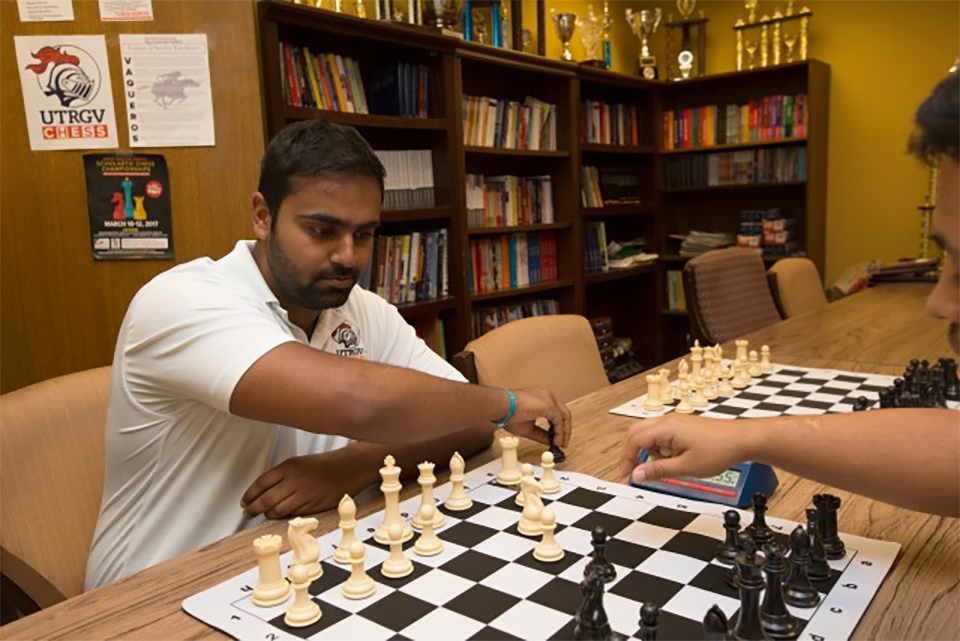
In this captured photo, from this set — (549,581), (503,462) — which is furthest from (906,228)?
(549,581)

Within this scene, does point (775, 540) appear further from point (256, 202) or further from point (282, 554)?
point (256, 202)

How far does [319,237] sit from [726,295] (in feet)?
6.96

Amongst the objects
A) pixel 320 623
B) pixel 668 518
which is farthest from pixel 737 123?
pixel 320 623

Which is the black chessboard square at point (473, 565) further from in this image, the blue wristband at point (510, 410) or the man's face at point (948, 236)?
the man's face at point (948, 236)

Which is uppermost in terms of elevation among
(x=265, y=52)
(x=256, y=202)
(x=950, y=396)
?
(x=265, y=52)

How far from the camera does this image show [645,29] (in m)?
5.10

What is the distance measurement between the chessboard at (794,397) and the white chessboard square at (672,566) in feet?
2.34

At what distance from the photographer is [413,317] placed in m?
3.50

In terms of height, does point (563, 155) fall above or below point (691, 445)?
above

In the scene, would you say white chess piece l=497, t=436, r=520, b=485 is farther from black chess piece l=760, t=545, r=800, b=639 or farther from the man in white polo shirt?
black chess piece l=760, t=545, r=800, b=639

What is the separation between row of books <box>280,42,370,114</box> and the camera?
2895 mm

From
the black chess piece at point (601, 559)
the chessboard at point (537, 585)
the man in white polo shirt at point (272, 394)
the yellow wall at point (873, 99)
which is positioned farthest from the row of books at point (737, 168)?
the black chess piece at point (601, 559)

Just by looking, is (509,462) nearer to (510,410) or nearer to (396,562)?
(510,410)

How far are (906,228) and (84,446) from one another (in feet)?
16.0
